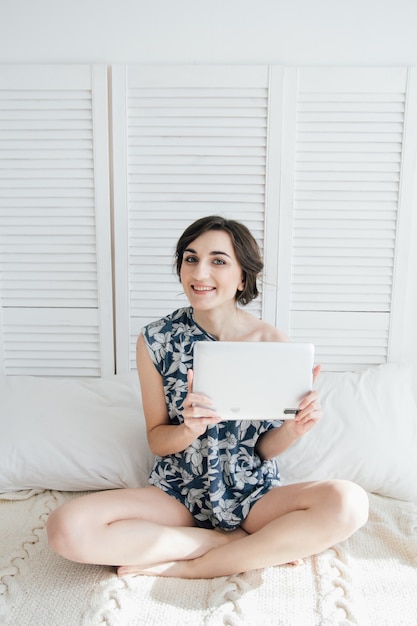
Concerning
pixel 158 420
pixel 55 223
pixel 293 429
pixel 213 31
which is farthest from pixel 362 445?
pixel 213 31

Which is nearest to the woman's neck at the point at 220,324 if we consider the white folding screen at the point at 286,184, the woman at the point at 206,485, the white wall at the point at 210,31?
the woman at the point at 206,485

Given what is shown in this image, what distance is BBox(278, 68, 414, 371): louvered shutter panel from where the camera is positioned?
1925mm

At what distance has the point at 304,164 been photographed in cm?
198

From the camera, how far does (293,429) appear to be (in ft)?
4.61

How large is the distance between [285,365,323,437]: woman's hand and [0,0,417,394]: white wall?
3.79ft

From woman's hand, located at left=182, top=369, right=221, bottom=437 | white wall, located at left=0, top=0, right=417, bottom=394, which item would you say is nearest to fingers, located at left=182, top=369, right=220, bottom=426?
woman's hand, located at left=182, top=369, right=221, bottom=437

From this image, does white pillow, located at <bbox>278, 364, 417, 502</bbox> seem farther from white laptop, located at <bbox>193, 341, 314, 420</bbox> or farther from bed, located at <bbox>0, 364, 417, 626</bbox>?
white laptop, located at <bbox>193, 341, 314, 420</bbox>

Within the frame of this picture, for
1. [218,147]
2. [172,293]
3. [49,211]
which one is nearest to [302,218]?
[218,147]

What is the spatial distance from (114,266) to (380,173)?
0.97 meters

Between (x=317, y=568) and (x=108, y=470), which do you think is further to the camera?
(x=108, y=470)

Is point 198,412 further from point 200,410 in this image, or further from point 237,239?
point 237,239

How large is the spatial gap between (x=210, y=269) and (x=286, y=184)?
27.1 inches

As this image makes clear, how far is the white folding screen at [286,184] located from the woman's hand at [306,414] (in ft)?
2.39

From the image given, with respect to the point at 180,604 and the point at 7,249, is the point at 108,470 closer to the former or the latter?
the point at 180,604
